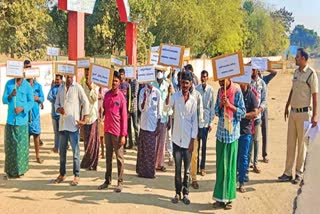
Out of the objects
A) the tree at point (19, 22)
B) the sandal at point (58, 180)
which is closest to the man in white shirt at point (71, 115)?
the sandal at point (58, 180)

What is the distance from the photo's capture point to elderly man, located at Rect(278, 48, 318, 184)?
23.9ft

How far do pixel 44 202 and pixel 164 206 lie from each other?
1.75 m

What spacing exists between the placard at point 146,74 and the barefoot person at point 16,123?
194 centimetres

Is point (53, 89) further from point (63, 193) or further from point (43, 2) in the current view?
point (43, 2)

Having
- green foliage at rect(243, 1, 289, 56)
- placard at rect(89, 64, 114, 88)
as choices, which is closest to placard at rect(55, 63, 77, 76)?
placard at rect(89, 64, 114, 88)

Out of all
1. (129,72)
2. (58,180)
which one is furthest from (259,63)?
(58,180)

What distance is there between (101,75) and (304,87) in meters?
3.40

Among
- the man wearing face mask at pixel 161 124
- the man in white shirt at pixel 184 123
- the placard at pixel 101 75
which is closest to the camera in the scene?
the man in white shirt at pixel 184 123

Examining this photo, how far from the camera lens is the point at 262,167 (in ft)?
28.8

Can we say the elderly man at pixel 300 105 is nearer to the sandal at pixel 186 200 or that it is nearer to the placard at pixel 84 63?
the sandal at pixel 186 200

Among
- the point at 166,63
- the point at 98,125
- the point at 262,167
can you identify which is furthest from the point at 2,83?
the point at 262,167

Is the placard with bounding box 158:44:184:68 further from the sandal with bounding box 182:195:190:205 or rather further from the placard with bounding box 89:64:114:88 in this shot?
the sandal with bounding box 182:195:190:205

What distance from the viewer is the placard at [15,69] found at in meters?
7.28

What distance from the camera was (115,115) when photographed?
6871 millimetres
